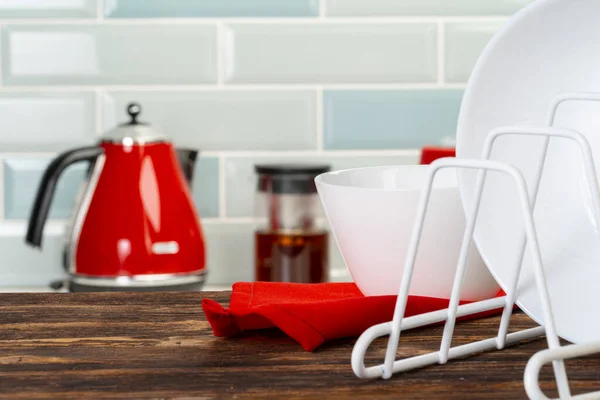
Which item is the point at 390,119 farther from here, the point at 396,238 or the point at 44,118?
the point at 396,238

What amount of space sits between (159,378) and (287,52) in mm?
1045

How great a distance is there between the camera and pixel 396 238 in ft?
2.06

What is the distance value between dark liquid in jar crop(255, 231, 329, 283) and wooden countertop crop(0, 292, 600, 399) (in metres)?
0.67

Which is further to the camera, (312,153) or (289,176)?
(312,153)

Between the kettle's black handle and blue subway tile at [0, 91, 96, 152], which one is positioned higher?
blue subway tile at [0, 91, 96, 152]

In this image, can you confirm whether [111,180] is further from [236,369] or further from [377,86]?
[236,369]

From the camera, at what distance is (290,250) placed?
136cm

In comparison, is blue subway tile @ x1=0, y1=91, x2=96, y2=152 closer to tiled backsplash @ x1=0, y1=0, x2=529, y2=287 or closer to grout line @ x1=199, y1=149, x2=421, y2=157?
tiled backsplash @ x1=0, y1=0, x2=529, y2=287

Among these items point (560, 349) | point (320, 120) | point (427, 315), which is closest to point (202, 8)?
point (320, 120)

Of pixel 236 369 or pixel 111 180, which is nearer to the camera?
pixel 236 369

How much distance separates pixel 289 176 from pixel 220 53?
0.89 ft

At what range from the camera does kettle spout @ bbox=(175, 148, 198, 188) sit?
1.39 meters

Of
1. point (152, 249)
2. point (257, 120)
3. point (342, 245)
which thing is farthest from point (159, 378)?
point (257, 120)

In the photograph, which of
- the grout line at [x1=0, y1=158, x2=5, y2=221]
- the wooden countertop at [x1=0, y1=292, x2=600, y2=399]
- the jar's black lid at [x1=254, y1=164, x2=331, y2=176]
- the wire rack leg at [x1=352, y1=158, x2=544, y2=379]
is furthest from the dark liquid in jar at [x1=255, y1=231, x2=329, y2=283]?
the wire rack leg at [x1=352, y1=158, x2=544, y2=379]
